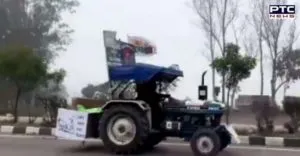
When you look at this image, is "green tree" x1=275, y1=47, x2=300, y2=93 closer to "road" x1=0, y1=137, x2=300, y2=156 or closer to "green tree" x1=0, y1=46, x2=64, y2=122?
"green tree" x1=0, y1=46, x2=64, y2=122

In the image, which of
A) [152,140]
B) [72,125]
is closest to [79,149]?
[72,125]

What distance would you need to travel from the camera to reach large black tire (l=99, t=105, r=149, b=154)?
32.9ft

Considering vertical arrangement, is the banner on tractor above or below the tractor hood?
above

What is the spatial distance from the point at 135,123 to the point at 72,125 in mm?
1254

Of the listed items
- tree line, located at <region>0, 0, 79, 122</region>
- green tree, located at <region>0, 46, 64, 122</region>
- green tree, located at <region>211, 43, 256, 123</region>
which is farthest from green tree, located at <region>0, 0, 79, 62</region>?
green tree, located at <region>211, 43, 256, 123</region>

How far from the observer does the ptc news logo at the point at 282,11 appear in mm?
20578

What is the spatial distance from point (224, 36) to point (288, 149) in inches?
540

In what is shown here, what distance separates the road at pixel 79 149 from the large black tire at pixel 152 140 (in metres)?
0.13

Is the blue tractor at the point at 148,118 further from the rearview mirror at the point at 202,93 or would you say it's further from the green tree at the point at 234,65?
the green tree at the point at 234,65

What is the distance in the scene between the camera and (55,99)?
1667 cm

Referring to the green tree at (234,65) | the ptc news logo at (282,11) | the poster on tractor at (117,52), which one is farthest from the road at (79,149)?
the ptc news logo at (282,11)

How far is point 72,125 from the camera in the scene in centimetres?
1058

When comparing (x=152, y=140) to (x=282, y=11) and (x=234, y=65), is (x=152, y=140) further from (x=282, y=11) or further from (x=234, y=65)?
(x=282, y=11)

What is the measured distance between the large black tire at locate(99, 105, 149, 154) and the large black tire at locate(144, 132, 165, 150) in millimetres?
300
